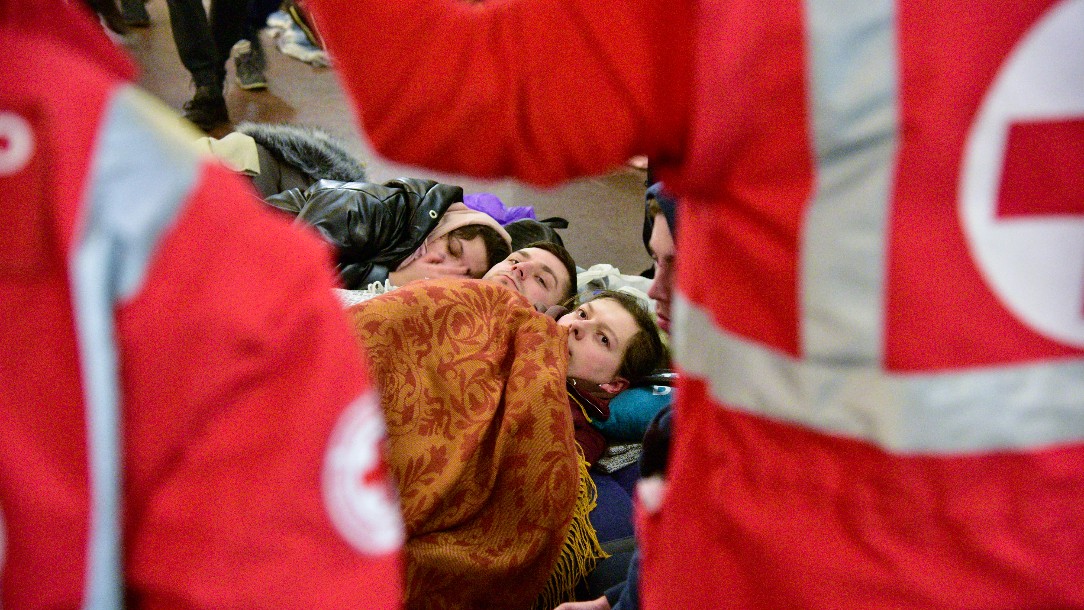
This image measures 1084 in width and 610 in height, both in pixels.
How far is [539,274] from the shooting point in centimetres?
204

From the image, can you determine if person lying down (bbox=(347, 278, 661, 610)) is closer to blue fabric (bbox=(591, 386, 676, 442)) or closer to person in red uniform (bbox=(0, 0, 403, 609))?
blue fabric (bbox=(591, 386, 676, 442))

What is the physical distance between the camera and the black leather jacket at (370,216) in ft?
6.33

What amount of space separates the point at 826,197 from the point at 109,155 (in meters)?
0.32

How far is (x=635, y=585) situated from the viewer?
953 mm

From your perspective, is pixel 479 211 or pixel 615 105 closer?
pixel 615 105

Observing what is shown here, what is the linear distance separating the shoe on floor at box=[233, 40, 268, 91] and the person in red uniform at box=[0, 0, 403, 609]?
3.34 meters

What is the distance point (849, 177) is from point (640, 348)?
1482 millimetres

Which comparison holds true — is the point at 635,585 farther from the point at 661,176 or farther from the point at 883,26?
the point at 883,26

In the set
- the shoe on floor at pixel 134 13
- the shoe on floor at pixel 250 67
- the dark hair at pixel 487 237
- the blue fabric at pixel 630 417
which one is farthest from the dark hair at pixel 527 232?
Answer: the shoe on floor at pixel 134 13

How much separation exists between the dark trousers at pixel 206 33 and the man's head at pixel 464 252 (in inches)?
61.8

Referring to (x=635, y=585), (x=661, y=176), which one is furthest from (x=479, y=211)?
(x=661, y=176)

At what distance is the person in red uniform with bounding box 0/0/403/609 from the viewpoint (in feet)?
1.12

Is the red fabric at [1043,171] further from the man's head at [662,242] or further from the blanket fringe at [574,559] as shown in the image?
the blanket fringe at [574,559]

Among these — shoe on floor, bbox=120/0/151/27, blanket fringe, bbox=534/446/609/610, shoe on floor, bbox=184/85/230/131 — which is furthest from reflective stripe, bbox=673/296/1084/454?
shoe on floor, bbox=120/0/151/27
